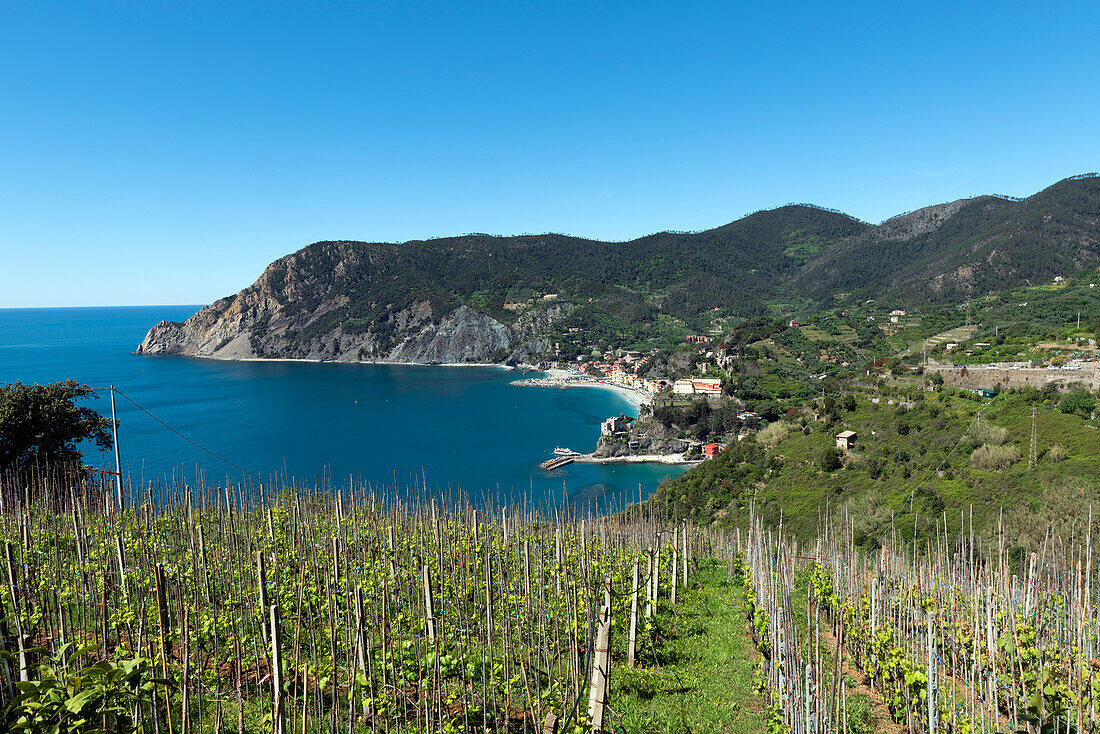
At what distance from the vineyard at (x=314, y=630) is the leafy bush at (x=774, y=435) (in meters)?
31.6

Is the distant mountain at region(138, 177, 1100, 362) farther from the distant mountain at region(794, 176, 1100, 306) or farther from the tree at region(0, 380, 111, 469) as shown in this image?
the tree at region(0, 380, 111, 469)

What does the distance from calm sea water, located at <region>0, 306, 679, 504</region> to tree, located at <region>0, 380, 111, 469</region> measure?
24.2 ft

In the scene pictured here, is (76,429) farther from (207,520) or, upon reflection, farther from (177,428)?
(177,428)

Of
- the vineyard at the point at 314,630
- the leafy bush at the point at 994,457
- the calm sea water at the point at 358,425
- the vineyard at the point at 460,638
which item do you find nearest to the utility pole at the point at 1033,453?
the leafy bush at the point at 994,457

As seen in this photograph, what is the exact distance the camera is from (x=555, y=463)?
5875 centimetres

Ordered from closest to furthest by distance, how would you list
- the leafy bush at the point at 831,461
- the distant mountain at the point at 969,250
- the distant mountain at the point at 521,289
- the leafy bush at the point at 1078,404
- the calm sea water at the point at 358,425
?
the leafy bush at the point at 1078,404 → the leafy bush at the point at 831,461 → the calm sea water at the point at 358,425 → the distant mountain at the point at 969,250 → the distant mountain at the point at 521,289

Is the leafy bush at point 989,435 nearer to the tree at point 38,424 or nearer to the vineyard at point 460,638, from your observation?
the vineyard at point 460,638

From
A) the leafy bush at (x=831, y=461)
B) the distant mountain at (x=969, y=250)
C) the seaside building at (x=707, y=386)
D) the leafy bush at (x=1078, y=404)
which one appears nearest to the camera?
the leafy bush at (x=1078, y=404)

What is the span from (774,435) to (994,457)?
57.0 ft

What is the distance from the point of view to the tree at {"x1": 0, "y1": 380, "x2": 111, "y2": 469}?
16.6 metres

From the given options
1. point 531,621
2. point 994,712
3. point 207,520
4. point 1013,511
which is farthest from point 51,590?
point 1013,511

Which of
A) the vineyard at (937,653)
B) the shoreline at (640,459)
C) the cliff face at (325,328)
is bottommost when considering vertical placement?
the shoreline at (640,459)

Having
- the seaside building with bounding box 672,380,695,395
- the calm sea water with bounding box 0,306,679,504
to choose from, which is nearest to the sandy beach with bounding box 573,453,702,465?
the calm sea water with bounding box 0,306,679,504

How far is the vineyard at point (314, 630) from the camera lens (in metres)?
4.08
